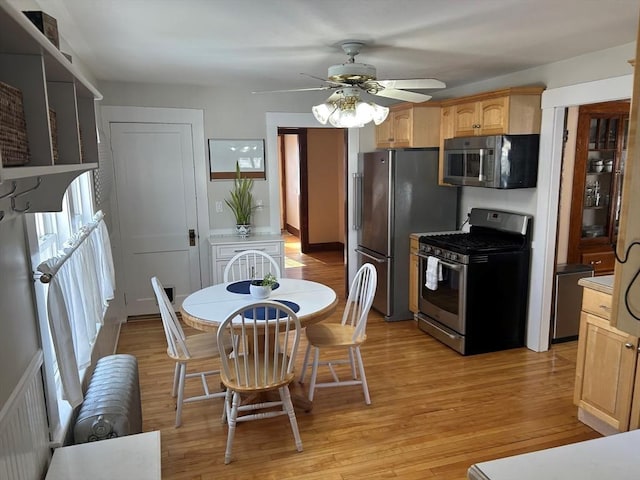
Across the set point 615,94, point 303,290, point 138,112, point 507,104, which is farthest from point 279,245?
point 615,94

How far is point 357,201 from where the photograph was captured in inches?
204

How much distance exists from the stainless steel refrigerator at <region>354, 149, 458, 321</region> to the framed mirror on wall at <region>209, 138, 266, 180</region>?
1192 mm

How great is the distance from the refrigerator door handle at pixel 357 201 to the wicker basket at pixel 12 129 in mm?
4181

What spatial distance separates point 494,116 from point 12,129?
361 cm

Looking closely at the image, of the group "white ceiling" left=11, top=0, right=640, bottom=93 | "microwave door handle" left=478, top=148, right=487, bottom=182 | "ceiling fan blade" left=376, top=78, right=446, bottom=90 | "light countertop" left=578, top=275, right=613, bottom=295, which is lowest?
"light countertop" left=578, top=275, right=613, bottom=295

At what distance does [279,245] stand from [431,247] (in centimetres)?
161

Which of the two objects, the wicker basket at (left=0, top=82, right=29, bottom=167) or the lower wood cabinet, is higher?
the wicker basket at (left=0, top=82, right=29, bottom=167)

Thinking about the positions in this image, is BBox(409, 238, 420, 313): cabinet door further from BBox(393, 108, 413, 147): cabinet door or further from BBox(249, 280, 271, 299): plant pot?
BBox(249, 280, 271, 299): plant pot

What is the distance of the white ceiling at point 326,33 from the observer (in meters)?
2.21

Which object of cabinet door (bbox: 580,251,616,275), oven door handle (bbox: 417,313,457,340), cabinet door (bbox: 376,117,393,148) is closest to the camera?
oven door handle (bbox: 417,313,457,340)

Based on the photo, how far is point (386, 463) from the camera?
254 cm

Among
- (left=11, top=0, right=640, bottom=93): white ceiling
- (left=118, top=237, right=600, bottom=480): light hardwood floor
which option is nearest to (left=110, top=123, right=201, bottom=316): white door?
(left=11, top=0, right=640, bottom=93): white ceiling

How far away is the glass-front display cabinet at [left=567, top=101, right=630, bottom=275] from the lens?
4156 mm

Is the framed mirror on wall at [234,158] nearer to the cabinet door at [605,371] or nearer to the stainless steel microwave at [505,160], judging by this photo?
the stainless steel microwave at [505,160]
